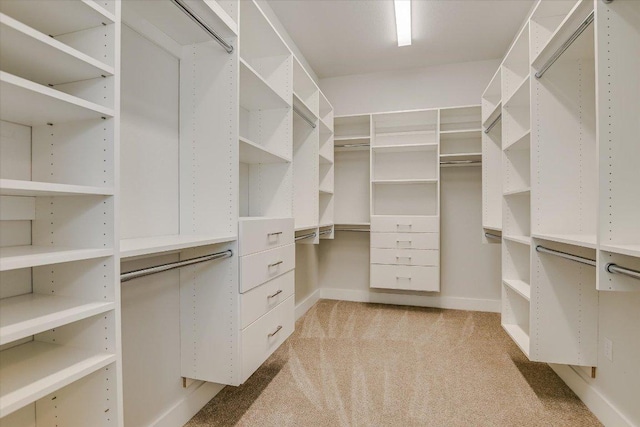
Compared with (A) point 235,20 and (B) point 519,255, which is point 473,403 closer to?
(B) point 519,255

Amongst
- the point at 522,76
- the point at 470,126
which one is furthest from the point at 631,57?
the point at 470,126

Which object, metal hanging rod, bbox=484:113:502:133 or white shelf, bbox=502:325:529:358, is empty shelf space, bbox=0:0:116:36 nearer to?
white shelf, bbox=502:325:529:358

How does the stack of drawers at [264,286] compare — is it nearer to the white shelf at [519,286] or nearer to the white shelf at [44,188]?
the white shelf at [44,188]

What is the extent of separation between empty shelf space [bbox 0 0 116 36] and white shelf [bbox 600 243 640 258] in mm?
1749

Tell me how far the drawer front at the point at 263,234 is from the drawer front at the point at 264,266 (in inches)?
1.3

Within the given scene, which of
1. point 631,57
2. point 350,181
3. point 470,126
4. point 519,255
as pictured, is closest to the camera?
point 631,57

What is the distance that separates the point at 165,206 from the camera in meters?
1.66

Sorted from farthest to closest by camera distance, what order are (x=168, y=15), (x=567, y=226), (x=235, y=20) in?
1. (x=567, y=226)
2. (x=235, y=20)
3. (x=168, y=15)

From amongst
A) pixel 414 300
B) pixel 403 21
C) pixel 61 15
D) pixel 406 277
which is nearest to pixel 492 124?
pixel 403 21

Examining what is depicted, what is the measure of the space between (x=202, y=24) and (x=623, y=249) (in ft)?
6.10

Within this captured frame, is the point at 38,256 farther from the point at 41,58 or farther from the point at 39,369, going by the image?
the point at 41,58

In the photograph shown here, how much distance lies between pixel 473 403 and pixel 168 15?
2.55 meters

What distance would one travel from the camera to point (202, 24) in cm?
146

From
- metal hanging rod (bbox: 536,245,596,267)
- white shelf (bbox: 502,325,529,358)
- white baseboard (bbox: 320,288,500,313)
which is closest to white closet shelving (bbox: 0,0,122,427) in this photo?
metal hanging rod (bbox: 536,245,596,267)
